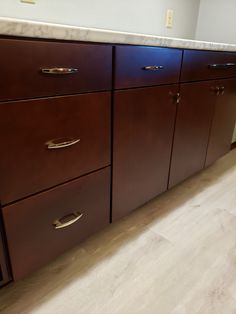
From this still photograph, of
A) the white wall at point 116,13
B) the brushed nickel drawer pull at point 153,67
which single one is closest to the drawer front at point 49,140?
the brushed nickel drawer pull at point 153,67

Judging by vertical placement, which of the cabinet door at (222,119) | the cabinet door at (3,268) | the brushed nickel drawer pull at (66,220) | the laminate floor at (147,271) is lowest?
the laminate floor at (147,271)

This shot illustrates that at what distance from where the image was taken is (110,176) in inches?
38.0

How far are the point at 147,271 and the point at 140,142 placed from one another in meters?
0.54

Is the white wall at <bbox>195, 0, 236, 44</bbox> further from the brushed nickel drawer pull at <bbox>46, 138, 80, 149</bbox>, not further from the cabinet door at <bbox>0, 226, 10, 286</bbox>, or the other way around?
the cabinet door at <bbox>0, 226, 10, 286</bbox>

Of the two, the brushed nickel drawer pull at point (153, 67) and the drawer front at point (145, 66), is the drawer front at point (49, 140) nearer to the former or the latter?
the drawer front at point (145, 66)

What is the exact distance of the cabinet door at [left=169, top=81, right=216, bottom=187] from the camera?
3.97 feet

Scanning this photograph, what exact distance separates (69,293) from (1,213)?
0.44 metres

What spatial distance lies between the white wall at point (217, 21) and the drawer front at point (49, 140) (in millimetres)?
1674

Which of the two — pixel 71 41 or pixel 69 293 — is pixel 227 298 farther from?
pixel 71 41

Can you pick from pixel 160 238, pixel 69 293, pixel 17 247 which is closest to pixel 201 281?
pixel 160 238

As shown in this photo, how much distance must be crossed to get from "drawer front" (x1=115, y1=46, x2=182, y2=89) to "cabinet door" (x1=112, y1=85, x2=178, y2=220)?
0.03m

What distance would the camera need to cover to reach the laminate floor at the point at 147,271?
85cm

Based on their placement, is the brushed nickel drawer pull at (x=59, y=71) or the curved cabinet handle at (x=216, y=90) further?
the curved cabinet handle at (x=216, y=90)

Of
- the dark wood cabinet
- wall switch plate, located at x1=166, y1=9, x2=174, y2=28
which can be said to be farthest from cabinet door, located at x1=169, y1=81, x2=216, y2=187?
the dark wood cabinet
